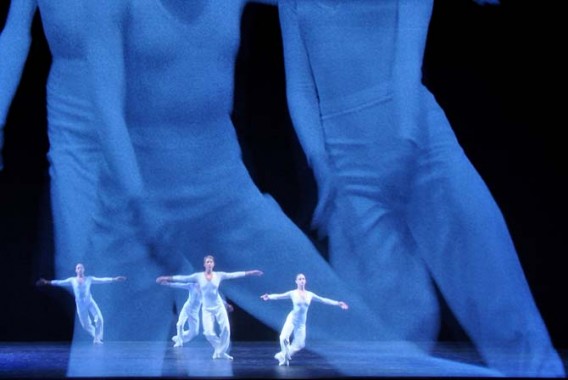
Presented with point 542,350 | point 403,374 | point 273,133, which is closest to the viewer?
point 403,374

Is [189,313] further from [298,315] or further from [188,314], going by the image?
[298,315]

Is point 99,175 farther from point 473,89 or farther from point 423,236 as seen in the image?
point 473,89

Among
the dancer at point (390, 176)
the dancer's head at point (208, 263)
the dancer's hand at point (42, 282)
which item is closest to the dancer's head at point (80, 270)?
the dancer's hand at point (42, 282)

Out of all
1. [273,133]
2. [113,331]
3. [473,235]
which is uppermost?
[273,133]

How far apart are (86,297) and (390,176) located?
135 inches

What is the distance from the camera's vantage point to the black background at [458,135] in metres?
9.88

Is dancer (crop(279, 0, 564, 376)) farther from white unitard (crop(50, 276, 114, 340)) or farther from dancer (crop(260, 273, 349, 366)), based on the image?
white unitard (crop(50, 276, 114, 340))

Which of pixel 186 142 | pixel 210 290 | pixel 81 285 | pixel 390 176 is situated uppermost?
pixel 186 142

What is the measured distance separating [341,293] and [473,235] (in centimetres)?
151

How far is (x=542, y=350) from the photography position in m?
9.23

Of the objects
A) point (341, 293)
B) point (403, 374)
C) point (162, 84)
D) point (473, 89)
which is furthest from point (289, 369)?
point (473, 89)

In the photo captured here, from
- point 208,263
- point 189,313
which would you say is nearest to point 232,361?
point 208,263

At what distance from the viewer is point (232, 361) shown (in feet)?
27.0

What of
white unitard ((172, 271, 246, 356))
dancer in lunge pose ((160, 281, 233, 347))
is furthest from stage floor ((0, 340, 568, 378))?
white unitard ((172, 271, 246, 356))
